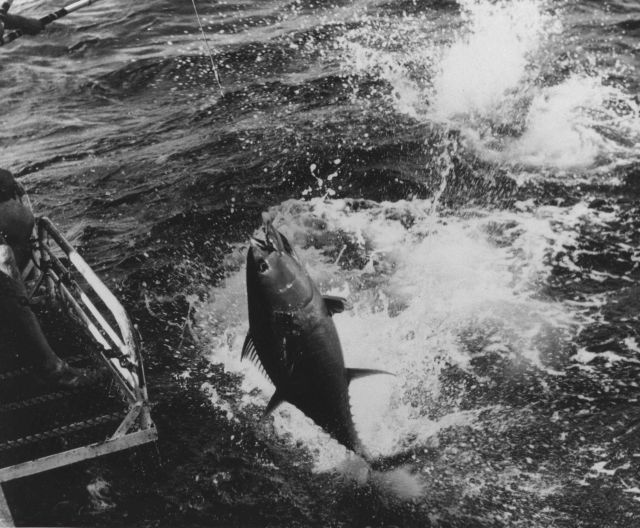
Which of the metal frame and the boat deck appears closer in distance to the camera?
the metal frame

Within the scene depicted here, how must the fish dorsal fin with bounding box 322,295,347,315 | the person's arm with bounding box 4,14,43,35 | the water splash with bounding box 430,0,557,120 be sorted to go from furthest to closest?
the water splash with bounding box 430,0,557,120 → the person's arm with bounding box 4,14,43,35 → the fish dorsal fin with bounding box 322,295,347,315

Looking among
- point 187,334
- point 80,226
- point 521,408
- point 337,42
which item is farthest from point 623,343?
point 337,42

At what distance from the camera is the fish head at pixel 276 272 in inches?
117

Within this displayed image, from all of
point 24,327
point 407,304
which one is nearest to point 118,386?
point 24,327

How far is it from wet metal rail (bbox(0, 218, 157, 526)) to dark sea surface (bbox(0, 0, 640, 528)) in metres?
0.45

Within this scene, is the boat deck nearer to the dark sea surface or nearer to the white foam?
the dark sea surface

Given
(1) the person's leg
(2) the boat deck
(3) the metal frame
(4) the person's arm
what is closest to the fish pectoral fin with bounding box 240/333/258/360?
(3) the metal frame

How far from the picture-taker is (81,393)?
4.82 m

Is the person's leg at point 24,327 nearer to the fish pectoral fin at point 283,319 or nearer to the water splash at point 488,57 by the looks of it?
the fish pectoral fin at point 283,319

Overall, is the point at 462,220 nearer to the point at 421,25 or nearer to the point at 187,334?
the point at 187,334

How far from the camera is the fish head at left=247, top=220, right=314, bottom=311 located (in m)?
2.96

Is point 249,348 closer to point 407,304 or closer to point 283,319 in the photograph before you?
point 283,319

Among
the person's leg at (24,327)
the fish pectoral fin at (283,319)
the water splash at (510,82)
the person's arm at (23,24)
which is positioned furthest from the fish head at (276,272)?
the water splash at (510,82)

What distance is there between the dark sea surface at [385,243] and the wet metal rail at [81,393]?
0.45 metres
